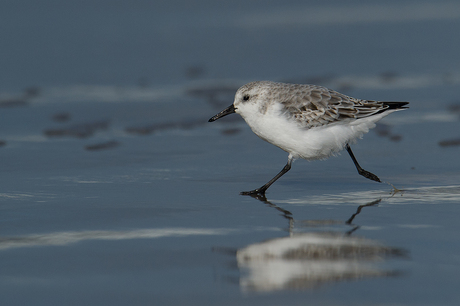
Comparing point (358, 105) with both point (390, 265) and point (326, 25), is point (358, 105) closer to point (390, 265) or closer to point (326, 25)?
point (390, 265)

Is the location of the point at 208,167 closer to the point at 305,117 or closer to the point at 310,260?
the point at 305,117

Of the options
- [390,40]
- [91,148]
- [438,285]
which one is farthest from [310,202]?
[390,40]

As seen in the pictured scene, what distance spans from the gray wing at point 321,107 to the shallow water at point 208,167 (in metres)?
0.68

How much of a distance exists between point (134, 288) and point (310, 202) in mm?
2348

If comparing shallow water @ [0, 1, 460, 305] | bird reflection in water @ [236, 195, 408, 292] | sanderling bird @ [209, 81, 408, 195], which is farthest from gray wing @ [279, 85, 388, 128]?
bird reflection in water @ [236, 195, 408, 292]

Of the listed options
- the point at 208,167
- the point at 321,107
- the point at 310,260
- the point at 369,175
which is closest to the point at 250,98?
the point at 321,107

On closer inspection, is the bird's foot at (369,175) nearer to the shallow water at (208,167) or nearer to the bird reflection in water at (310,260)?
the shallow water at (208,167)

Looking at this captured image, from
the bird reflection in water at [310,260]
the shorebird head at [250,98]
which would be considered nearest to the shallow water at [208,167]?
the bird reflection in water at [310,260]

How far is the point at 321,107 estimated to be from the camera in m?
6.61

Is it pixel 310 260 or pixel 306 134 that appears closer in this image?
pixel 310 260

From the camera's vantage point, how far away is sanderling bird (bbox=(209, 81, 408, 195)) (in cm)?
652

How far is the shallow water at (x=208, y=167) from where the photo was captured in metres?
4.19

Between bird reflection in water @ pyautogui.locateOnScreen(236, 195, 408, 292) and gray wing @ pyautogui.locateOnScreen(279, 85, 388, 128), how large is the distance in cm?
164

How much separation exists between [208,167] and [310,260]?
10.3 feet
